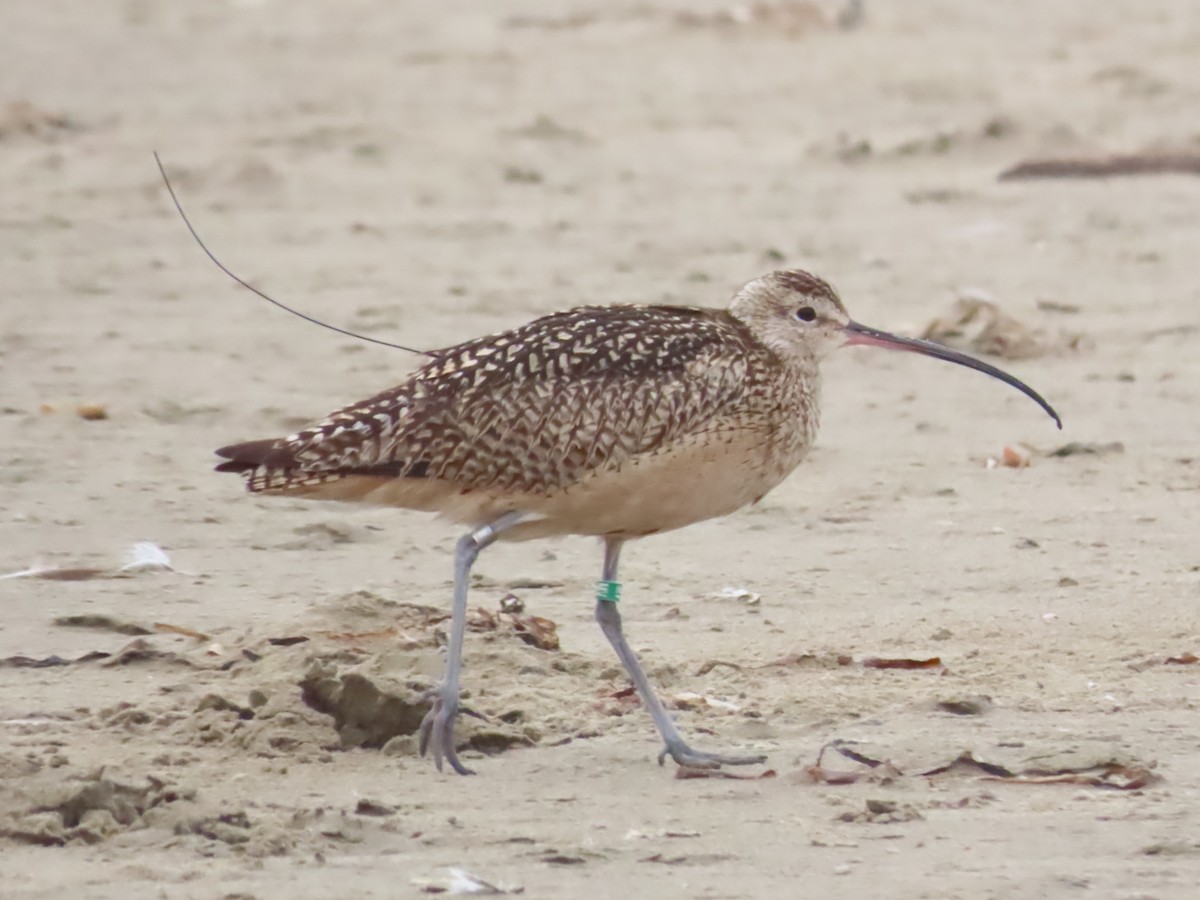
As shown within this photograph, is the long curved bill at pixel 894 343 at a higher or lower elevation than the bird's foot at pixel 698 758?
higher

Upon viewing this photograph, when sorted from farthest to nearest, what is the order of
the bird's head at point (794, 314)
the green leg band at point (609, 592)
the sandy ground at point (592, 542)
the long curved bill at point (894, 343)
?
the long curved bill at point (894, 343)
the bird's head at point (794, 314)
the green leg band at point (609, 592)
the sandy ground at point (592, 542)

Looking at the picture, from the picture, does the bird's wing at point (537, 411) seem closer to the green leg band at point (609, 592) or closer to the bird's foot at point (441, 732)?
the green leg band at point (609, 592)

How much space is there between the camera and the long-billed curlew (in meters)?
5.68

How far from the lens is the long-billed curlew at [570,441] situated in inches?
224

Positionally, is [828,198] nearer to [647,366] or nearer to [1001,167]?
[1001,167]

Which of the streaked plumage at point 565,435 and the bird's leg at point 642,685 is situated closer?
the bird's leg at point 642,685

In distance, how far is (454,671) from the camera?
5539 millimetres

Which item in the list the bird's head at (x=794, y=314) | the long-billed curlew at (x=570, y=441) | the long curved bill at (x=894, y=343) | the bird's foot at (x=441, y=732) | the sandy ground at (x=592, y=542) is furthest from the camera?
the long curved bill at (x=894, y=343)

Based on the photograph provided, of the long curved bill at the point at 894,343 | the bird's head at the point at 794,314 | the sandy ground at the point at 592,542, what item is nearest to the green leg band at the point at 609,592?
the sandy ground at the point at 592,542

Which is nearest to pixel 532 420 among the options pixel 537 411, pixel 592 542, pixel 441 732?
pixel 537 411

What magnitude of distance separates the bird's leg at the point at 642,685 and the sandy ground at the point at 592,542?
7 centimetres

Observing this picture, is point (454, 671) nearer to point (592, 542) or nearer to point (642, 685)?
point (642, 685)

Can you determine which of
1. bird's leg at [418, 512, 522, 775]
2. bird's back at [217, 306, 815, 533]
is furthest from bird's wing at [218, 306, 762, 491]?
bird's leg at [418, 512, 522, 775]

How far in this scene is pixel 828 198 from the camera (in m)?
13.2
